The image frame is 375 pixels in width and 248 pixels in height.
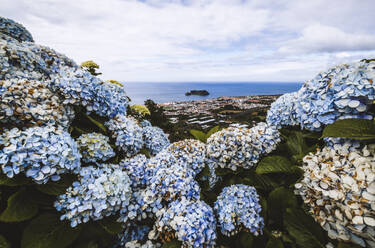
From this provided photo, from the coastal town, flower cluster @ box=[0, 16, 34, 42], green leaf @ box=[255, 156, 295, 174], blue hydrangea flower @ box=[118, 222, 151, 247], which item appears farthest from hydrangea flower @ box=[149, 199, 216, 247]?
the coastal town

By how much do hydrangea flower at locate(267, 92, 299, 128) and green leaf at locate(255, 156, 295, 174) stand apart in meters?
0.69

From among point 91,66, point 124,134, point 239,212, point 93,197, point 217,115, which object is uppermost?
point 91,66

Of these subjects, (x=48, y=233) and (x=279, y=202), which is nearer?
(x=48, y=233)

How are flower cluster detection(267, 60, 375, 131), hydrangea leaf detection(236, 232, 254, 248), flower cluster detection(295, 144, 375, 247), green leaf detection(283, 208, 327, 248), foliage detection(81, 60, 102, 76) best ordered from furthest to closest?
1. foliage detection(81, 60, 102, 76)
2. hydrangea leaf detection(236, 232, 254, 248)
3. green leaf detection(283, 208, 327, 248)
4. flower cluster detection(267, 60, 375, 131)
5. flower cluster detection(295, 144, 375, 247)

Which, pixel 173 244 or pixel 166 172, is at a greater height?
pixel 166 172

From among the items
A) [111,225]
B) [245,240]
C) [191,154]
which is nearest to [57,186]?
[111,225]

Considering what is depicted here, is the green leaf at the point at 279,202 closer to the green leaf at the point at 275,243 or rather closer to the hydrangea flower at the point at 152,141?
the green leaf at the point at 275,243

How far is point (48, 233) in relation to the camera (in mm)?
1521

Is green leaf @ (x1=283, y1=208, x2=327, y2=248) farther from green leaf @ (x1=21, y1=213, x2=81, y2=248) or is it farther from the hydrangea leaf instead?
green leaf @ (x1=21, y1=213, x2=81, y2=248)

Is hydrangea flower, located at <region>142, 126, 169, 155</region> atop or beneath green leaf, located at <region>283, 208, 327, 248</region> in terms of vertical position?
atop

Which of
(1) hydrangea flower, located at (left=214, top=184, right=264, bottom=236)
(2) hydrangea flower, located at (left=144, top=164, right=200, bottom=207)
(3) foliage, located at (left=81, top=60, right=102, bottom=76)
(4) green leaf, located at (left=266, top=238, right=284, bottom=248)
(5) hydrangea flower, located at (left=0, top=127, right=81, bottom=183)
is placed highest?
(3) foliage, located at (left=81, top=60, right=102, bottom=76)

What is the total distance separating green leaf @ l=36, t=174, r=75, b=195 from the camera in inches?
58.2

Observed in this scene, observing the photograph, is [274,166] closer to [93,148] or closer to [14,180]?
[93,148]

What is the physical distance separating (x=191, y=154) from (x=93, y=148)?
3.95ft
